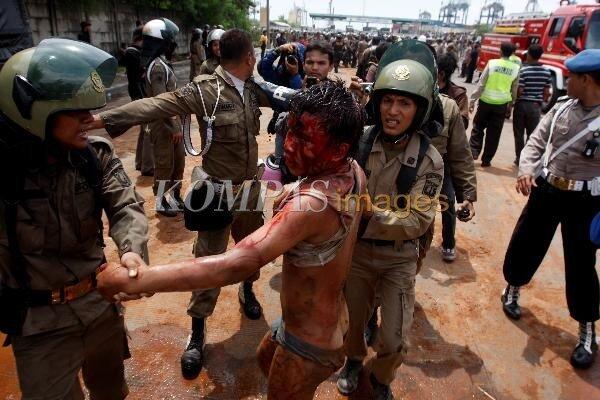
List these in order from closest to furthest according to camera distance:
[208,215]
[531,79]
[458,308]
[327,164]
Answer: [327,164] → [208,215] → [458,308] → [531,79]

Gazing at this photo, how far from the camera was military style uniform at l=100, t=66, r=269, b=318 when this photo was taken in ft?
9.21

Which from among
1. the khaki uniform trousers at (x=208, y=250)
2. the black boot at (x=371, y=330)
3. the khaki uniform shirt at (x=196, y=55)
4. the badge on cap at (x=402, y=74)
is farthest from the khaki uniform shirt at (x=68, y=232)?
the khaki uniform shirt at (x=196, y=55)

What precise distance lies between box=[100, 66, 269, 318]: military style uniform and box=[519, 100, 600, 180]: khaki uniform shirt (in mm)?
2132

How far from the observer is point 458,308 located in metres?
3.76

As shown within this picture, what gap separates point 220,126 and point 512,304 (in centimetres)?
290

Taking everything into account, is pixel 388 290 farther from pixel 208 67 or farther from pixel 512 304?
pixel 208 67

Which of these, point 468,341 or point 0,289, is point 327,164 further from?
point 468,341

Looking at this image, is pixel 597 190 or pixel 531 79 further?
pixel 531 79

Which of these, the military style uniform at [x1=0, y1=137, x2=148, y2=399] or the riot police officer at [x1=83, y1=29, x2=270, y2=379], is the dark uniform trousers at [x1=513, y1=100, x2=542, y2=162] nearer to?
the riot police officer at [x1=83, y1=29, x2=270, y2=379]

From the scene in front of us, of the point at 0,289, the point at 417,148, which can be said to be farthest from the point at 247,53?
the point at 0,289

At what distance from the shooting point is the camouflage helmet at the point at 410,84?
2.33 meters

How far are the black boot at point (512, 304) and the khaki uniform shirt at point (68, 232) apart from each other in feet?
10.4

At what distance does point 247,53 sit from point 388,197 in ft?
4.65

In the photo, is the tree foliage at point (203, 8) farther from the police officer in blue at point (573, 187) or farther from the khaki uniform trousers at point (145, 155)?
the police officer in blue at point (573, 187)
